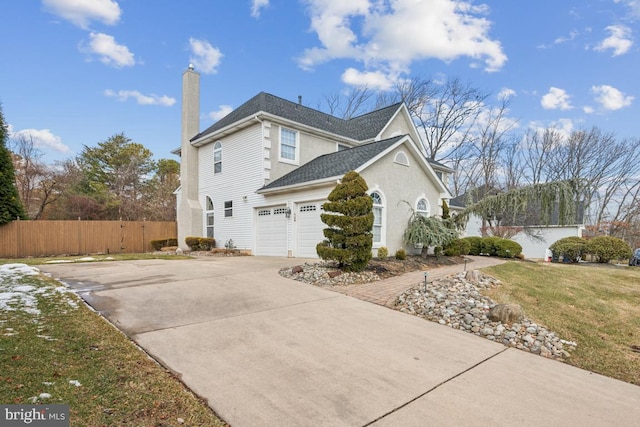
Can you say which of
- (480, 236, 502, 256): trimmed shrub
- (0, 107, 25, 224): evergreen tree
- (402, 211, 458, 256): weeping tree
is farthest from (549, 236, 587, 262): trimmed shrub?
(0, 107, 25, 224): evergreen tree

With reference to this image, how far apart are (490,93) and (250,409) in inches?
1157

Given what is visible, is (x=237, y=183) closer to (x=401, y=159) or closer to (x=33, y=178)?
(x=401, y=159)

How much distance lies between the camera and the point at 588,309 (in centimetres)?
657

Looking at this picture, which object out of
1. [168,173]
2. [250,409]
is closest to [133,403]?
[250,409]

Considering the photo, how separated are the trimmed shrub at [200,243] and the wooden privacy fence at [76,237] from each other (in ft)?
13.9

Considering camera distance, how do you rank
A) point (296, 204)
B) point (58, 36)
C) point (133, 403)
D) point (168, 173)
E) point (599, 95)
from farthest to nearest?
point (168, 173) → point (599, 95) → point (296, 204) → point (58, 36) → point (133, 403)

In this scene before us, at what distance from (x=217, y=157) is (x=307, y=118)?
17.2ft

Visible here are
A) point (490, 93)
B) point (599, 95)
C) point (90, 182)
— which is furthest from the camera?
point (90, 182)

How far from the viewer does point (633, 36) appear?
1430 centimetres

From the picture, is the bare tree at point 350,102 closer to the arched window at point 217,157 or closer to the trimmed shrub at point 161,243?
the arched window at point 217,157

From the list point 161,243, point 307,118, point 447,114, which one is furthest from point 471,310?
point 447,114

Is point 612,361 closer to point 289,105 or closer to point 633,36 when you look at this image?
point 289,105

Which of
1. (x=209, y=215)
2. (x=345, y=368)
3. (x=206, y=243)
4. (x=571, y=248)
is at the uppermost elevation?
(x=209, y=215)

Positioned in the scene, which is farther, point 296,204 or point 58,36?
point 296,204
